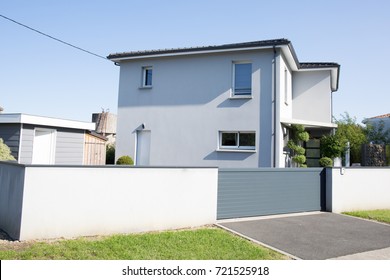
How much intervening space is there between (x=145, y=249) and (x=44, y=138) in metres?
10.5

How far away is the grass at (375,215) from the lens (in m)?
9.93

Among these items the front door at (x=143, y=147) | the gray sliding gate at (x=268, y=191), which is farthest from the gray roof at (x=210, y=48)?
the gray sliding gate at (x=268, y=191)

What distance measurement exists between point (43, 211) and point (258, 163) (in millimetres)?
9590

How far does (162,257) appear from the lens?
5.43m

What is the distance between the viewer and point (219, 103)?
14.9m

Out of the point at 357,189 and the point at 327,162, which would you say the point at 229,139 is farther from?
the point at 357,189

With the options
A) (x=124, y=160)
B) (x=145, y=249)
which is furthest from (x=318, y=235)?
(x=124, y=160)

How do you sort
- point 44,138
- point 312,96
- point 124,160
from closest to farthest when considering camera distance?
point 44,138, point 124,160, point 312,96

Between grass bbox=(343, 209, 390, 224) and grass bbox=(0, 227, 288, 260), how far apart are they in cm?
571

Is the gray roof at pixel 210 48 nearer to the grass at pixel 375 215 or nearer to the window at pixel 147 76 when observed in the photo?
the window at pixel 147 76

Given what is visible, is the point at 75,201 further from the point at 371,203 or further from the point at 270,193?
the point at 371,203

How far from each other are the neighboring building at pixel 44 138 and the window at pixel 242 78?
24.7 feet

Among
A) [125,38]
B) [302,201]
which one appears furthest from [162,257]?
[125,38]

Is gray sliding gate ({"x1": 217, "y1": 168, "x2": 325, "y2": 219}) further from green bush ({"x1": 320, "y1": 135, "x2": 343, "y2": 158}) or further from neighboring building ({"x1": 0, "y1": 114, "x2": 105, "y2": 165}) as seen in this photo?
neighboring building ({"x1": 0, "y1": 114, "x2": 105, "y2": 165})
